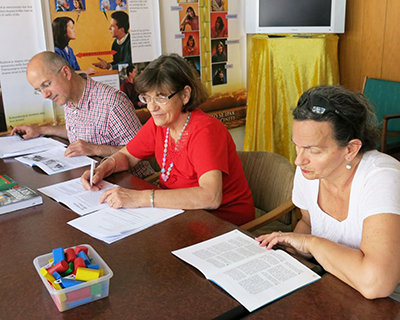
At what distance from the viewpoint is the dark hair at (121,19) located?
3.59 m

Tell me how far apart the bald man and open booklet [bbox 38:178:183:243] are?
60cm

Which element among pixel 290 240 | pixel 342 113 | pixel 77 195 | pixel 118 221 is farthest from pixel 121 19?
pixel 290 240

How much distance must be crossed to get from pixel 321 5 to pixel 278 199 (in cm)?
228

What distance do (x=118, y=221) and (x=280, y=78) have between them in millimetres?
2873

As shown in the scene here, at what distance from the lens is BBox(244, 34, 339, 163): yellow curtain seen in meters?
3.79

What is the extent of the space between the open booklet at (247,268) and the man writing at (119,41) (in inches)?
101

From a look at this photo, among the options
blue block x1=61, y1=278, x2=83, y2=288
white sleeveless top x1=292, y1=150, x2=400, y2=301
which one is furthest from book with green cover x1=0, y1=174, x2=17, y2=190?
white sleeveless top x1=292, y1=150, x2=400, y2=301

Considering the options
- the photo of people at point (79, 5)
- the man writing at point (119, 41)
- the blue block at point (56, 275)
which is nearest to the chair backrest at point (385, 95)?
the man writing at point (119, 41)

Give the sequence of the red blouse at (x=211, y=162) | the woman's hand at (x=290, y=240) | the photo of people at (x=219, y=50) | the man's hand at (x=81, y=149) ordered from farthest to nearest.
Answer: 1. the photo of people at (x=219, y=50)
2. the man's hand at (x=81, y=149)
3. the red blouse at (x=211, y=162)
4. the woman's hand at (x=290, y=240)

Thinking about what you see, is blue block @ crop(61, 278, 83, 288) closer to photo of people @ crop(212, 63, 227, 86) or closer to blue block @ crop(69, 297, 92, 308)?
blue block @ crop(69, 297, 92, 308)

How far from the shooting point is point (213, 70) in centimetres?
433

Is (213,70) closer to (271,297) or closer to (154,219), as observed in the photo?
(154,219)

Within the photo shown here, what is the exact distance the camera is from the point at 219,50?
14.2ft

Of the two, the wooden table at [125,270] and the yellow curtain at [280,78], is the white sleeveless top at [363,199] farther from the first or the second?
the yellow curtain at [280,78]
